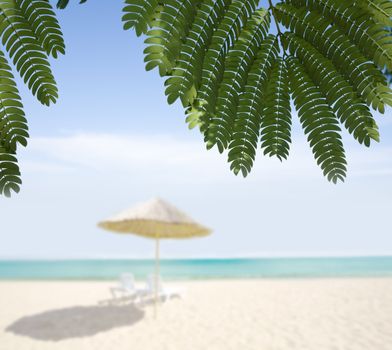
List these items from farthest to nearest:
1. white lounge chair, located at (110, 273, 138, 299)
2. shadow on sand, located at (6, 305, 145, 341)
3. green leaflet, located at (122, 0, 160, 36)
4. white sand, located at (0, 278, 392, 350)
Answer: white lounge chair, located at (110, 273, 138, 299) → shadow on sand, located at (6, 305, 145, 341) → white sand, located at (0, 278, 392, 350) → green leaflet, located at (122, 0, 160, 36)

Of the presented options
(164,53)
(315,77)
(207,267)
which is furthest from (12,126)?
(207,267)

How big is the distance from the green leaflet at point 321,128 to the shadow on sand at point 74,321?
30.7ft

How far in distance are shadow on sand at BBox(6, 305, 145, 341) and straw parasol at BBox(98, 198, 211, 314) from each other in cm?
103

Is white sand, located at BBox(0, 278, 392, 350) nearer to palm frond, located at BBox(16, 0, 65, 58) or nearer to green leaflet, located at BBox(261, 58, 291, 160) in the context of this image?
green leaflet, located at BBox(261, 58, 291, 160)

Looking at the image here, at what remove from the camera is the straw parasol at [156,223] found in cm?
1070

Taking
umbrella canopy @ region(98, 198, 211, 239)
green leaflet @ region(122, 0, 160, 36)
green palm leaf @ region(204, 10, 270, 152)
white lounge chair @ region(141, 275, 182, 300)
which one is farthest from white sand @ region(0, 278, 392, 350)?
green leaflet @ region(122, 0, 160, 36)

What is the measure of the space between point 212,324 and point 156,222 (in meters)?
2.65

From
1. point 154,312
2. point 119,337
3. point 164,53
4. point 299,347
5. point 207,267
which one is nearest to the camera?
point 164,53

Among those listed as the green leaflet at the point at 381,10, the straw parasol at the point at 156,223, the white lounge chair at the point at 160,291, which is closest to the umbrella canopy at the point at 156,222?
the straw parasol at the point at 156,223

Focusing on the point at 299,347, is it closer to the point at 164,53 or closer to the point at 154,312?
the point at 154,312

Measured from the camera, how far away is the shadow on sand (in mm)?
9711

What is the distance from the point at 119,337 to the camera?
941cm

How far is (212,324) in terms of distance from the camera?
34.6 ft

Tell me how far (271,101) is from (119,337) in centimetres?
915
